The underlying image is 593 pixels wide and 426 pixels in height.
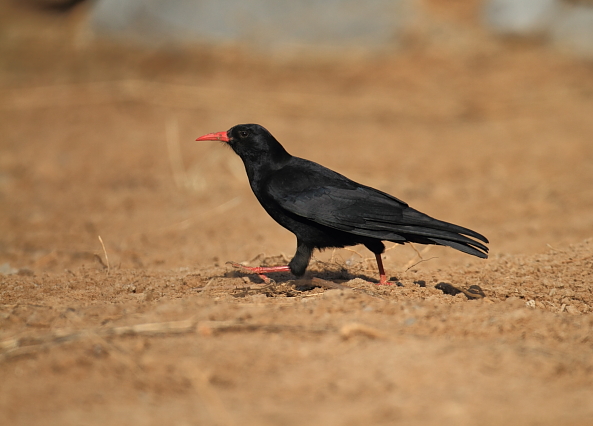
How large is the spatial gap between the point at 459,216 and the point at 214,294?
4.85 m

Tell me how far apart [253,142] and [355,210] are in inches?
46.3

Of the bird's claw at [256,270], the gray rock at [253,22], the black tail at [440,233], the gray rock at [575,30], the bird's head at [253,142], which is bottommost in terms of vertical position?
the bird's claw at [256,270]

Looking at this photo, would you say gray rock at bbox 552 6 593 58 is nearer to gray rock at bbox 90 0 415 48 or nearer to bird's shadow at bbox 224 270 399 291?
gray rock at bbox 90 0 415 48

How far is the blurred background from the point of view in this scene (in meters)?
8.34

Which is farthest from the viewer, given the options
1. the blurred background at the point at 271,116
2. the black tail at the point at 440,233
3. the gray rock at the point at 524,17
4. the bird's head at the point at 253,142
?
the gray rock at the point at 524,17

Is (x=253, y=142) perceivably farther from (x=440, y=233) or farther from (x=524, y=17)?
(x=524, y=17)

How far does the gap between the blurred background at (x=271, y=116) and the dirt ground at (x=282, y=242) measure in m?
0.05

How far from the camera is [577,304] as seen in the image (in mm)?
4965

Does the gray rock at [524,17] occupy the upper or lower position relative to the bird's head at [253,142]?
upper

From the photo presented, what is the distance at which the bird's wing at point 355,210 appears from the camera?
489 centimetres

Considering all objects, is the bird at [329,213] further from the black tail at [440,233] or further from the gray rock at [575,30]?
the gray rock at [575,30]

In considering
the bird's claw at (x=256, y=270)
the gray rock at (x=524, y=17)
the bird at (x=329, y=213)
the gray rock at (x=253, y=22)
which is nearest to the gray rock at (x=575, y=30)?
the gray rock at (x=524, y=17)

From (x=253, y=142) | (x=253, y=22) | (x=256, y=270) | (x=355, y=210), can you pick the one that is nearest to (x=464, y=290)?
(x=355, y=210)

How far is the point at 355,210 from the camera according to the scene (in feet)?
16.9
